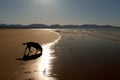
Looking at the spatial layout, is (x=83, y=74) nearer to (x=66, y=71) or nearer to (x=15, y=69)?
(x=66, y=71)

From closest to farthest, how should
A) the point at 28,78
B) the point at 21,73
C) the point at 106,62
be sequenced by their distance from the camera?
the point at 28,78 → the point at 21,73 → the point at 106,62

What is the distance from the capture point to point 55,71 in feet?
36.9

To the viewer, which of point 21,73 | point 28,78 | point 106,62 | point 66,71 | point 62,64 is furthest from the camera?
point 106,62

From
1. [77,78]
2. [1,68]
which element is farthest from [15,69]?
[77,78]

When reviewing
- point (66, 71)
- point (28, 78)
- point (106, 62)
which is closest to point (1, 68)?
point (28, 78)

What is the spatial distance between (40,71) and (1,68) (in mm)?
2308

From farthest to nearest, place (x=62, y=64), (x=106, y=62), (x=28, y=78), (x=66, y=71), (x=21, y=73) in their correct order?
(x=106, y=62) < (x=62, y=64) < (x=66, y=71) < (x=21, y=73) < (x=28, y=78)

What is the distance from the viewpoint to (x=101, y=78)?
1018 centimetres

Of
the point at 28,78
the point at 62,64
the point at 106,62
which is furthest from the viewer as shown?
the point at 106,62

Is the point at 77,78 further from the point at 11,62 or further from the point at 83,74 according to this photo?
the point at 11,62

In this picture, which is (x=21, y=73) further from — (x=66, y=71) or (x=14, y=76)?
(x=66, y=71)

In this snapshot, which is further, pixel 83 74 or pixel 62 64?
pixel 62 64

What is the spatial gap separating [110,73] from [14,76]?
519cm

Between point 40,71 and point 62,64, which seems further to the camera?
point 62,64
